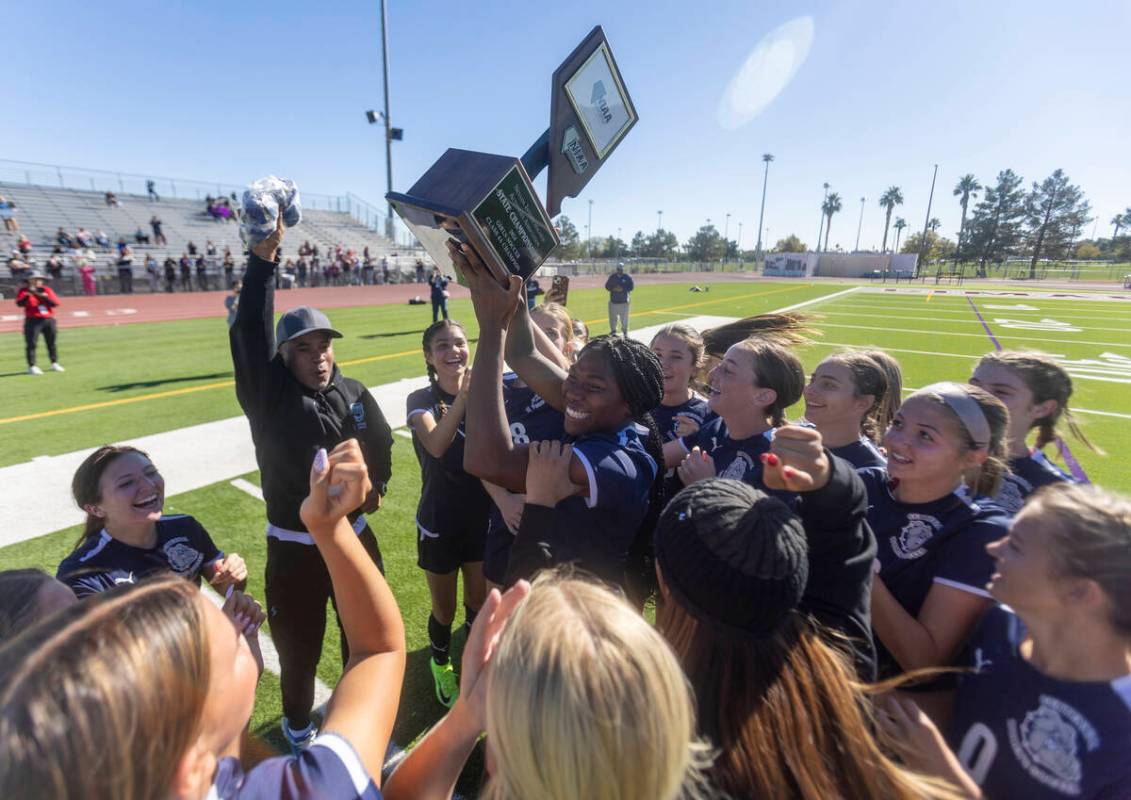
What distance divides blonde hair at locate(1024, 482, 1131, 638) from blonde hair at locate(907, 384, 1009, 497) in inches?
24.3

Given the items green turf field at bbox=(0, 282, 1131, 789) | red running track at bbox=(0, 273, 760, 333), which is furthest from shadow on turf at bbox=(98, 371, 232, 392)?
red running track at bbox=(0, 273, 760, 333)

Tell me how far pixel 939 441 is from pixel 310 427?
2551mm

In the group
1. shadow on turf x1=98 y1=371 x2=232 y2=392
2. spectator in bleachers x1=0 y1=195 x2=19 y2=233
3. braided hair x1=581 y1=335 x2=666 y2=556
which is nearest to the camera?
braided hair x1=581 y1=335 x2=666 y2=556

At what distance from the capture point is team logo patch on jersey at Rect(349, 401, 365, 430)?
2.74 meters

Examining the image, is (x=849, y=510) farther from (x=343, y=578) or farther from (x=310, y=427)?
(x=310, y=427)

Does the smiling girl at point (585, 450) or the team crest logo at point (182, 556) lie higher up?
the smiling girl at point (585, 450)

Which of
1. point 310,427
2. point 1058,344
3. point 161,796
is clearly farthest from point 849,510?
point 1058,344

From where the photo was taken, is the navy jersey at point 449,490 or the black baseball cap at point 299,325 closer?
the black baseball cap at point 299,325

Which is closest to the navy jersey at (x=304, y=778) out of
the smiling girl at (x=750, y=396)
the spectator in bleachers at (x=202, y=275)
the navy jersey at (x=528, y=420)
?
the navy jersey at (x=528, y=420)

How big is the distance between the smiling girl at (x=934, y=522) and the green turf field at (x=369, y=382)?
0.96 meters

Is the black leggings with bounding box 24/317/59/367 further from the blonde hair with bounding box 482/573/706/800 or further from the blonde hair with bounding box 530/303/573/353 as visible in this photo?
the blonde hair with bounding box 482/573/706/800

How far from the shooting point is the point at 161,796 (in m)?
0.88

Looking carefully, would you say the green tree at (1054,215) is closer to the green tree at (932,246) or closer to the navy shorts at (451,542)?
the green tree at (932,246)

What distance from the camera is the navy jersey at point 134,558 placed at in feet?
6.91
